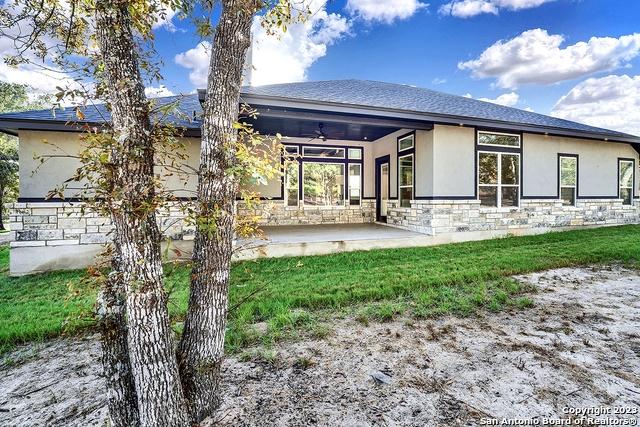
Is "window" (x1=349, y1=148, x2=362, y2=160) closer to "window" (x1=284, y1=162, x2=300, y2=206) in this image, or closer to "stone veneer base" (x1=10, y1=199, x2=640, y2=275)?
"stone veneer base" (x1=10, y1=199, x2=640, y2=275)

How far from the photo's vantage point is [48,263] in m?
5.41

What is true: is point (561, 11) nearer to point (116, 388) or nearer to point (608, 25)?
point (608, 25)

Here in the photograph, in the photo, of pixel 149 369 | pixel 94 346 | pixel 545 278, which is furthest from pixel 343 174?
pixel 149 369

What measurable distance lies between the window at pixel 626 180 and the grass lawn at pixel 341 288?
4.28 m

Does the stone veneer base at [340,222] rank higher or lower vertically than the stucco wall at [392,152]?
lower

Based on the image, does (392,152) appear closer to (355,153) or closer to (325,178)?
(355,153)

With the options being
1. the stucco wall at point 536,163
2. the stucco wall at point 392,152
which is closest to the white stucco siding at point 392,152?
the stucco wall at point 392,152

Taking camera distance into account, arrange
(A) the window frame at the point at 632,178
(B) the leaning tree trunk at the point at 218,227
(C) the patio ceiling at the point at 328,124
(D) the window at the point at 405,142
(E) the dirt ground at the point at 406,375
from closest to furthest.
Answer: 1. (B) the leaning tree trunk at the point at 218,227
2. (E) the dirt ground at the point at 406,375
3. (C) the patio ceiling at the point at 328,124
4. (D) the window at the point at 405,142
5. (A) the window frame at the point at 632,178

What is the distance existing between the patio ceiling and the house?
0.03 metres

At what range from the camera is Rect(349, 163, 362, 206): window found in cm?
1027

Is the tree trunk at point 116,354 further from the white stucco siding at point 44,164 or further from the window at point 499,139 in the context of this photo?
the window at point 499,139

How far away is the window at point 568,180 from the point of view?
28.0 feet

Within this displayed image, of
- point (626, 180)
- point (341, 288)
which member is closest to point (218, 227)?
point (341, 288)

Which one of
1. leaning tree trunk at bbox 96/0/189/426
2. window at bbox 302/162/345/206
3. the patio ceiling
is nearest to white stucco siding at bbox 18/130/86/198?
the patio ceiling
